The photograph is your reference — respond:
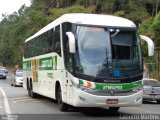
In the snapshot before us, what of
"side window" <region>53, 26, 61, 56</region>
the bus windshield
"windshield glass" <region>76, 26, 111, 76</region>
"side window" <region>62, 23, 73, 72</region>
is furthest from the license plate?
"side window" <region>53, 26, 61, 56</region>

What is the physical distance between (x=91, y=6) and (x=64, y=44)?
39121 millimetres

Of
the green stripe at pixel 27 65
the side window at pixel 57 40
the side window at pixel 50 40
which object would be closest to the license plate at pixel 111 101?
the side window at pixel 57 40

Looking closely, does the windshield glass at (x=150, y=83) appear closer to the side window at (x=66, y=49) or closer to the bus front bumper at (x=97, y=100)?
the side window at (x=66, y=49)

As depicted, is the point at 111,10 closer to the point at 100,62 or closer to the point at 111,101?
the point at 100,62

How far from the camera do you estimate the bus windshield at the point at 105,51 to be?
14641mm

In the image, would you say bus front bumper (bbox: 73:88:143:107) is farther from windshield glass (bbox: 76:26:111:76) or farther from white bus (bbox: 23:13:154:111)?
windshield glass (bbox: 76:26:111:76)

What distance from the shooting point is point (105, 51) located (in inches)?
583

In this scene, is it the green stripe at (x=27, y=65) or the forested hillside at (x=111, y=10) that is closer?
the green stripe at (x=27, y=65)

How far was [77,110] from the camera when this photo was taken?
1734 cm

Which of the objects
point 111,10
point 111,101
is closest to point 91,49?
point 111,101

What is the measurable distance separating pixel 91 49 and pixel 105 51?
462mm

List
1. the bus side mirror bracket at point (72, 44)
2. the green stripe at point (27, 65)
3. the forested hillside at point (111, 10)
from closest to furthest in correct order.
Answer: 1. the bus side mirror bracket at point (72, 44)
2. the green stripe at point (27, 65)
3. the forested hillside at point (111, 10)

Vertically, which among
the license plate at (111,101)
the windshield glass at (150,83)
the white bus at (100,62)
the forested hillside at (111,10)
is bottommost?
the license plate at (111,101)

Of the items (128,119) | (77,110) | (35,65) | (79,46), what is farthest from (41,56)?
(128,119)
